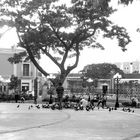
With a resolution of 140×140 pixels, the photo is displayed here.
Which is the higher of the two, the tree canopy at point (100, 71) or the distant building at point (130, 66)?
the distant building at point (130, 66)

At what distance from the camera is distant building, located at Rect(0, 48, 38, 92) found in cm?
6250

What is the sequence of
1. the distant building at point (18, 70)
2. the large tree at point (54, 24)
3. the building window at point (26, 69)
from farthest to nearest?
the building window at point (26, 69)
the distant building at point (18, 70)
the large tree at point (54, 24)

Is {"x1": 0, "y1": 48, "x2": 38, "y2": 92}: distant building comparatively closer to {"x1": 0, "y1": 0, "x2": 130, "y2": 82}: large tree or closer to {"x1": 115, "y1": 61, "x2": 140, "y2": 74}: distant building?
{"x1": 0, "y1": 0, "x2": 130, "y2": 82}: large tree

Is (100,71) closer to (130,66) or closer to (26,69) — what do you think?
(26,69)

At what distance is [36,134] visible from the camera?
1277cm

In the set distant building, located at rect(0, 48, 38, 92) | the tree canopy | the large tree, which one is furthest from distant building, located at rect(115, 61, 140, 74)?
the large tree

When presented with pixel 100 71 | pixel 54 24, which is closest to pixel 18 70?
pixel 100 71

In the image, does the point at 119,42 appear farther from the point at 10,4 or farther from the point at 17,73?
the point at 17,73

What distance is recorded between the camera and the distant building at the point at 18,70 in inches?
2461

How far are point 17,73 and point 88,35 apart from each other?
3297 cm

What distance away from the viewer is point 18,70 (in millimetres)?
63656

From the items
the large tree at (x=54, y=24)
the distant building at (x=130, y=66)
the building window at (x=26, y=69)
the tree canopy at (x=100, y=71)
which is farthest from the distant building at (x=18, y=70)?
the distant building at (x=130, y=66)

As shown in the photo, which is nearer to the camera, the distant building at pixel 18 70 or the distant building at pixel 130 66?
the distant building at pixel 18 70

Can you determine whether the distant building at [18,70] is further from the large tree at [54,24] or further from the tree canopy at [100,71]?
the large tree at [54,24]
